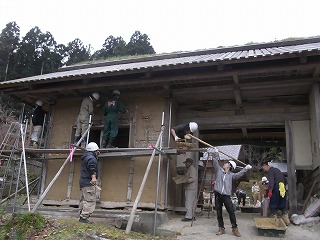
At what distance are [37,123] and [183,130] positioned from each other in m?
4.73

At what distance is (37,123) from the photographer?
31.2 ft

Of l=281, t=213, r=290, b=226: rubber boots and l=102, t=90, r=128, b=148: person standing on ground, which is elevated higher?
l=102, t=90, r=128, b=148: person standing on ground

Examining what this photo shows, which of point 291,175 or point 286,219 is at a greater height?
point 291,175

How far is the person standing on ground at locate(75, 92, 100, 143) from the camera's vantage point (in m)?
8.65

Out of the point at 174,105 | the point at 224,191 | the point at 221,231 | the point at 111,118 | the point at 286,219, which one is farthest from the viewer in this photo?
the point at 174,105

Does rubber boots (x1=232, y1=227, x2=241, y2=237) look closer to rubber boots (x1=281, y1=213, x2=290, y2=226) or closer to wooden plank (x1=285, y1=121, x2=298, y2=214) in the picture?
rubber boots (x1=281, y1=213, x2=290, y2=226)

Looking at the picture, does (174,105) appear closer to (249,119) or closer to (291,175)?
(249,119)

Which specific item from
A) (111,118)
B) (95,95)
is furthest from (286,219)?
(95,95)

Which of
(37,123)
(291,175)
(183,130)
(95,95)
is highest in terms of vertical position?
(95,95)

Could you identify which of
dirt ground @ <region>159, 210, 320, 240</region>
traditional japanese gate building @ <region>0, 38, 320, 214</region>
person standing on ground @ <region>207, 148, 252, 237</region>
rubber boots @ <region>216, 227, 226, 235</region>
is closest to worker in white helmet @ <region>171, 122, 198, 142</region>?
traditional japanese gate building @ <region>0, 38, 320, 214</region>

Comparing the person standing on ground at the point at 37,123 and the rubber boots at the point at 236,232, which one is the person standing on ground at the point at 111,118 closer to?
the person standing on ground at the point at 37,123

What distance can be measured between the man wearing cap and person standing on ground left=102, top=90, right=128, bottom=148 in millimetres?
2147

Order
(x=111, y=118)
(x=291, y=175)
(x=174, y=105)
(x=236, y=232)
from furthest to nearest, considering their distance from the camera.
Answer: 1. (x=174, y=105)
2. (x=111, y=118)
3. (x=291, y=175)
4. (x=236, y=232)

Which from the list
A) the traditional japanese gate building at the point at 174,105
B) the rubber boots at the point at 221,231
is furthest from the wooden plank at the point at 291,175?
the rubber boots at the point at 221,231
